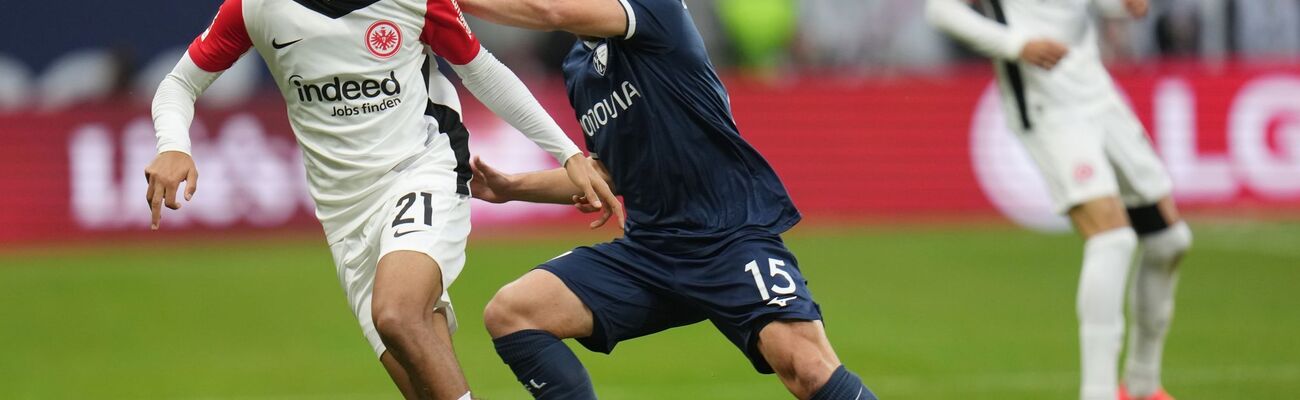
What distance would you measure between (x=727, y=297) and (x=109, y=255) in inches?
380

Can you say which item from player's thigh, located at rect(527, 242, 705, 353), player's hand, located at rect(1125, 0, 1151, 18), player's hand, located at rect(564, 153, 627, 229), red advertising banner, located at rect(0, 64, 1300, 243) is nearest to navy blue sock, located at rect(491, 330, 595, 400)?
player's thigh, located at rect(527, 242, 705, 353)

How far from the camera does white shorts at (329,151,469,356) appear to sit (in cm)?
557

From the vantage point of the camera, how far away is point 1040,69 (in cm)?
744

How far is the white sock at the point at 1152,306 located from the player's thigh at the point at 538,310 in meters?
2.78

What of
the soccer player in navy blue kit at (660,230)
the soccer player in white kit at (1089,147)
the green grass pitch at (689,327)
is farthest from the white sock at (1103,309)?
the soccer player in navy blue kit at (660,230)

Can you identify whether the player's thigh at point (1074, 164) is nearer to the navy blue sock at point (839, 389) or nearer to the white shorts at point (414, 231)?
the navy blue sock at point (839, 389)

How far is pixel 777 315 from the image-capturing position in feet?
18.2

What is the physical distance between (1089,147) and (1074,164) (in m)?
0.10

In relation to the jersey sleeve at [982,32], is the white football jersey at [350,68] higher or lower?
higher

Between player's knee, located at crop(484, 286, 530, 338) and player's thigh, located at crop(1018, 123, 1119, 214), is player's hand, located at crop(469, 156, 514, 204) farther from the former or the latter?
player's thigh, located at crop(1018, 123, 1119, 214)

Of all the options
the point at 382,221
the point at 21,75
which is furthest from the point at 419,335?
the point at 21,75

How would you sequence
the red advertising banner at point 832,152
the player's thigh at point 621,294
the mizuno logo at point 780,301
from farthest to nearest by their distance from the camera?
1. the red advertising banner at point 832,152
2. the player's thigh at point 621,294
3. the mizuno logo at point 780,301

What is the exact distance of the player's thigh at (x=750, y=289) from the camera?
18.2 feet

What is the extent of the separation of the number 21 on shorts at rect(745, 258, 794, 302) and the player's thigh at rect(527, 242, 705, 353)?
0.94ft
